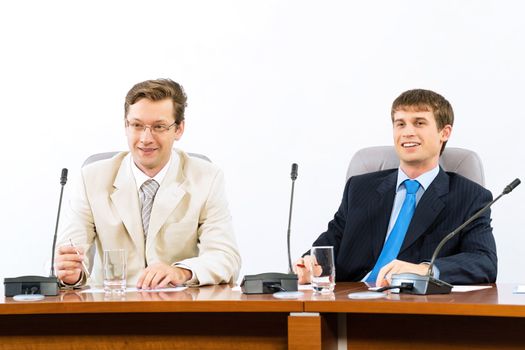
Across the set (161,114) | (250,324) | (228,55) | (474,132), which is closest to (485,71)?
(474,132)

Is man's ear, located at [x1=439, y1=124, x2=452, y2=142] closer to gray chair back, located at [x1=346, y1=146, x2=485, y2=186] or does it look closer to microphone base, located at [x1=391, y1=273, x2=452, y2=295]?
gray chair back, located at [x1=346, y1=146, x2=485, y2=186]

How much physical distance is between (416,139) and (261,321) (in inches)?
45.2

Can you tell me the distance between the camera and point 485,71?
4.26 m

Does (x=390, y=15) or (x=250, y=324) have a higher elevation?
(x=390, y=15)

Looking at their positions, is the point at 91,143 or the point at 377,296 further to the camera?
the point at 91,143

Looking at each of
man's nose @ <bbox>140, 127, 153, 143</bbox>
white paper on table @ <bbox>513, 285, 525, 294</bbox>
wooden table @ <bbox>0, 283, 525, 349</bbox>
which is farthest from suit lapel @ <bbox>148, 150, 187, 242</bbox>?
white paper on table @ <bbox>513, 285, 525, 294</bbox>

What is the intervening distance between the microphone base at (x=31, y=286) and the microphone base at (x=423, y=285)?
912 millimetres

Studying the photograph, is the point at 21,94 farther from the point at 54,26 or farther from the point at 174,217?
the point at 174,217

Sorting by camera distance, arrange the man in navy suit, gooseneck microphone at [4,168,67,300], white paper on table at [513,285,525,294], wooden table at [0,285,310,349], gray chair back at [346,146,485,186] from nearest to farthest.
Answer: wooden table at [0,285,310,349] < white paper on table at [513,285,525,294] < gooseneck microphone at [4,168,67,300] < the man in navy suit < gray chair back at [346,146,485,186]

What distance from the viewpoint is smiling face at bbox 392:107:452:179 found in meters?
3.09

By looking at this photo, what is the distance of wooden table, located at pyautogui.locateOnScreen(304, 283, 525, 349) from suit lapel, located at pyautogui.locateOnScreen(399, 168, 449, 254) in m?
0.80

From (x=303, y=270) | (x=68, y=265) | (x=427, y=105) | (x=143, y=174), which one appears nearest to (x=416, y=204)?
(x=427, y=105)

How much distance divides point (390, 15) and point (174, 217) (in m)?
1.84

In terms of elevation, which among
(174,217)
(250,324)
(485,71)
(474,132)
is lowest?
(250,324)
